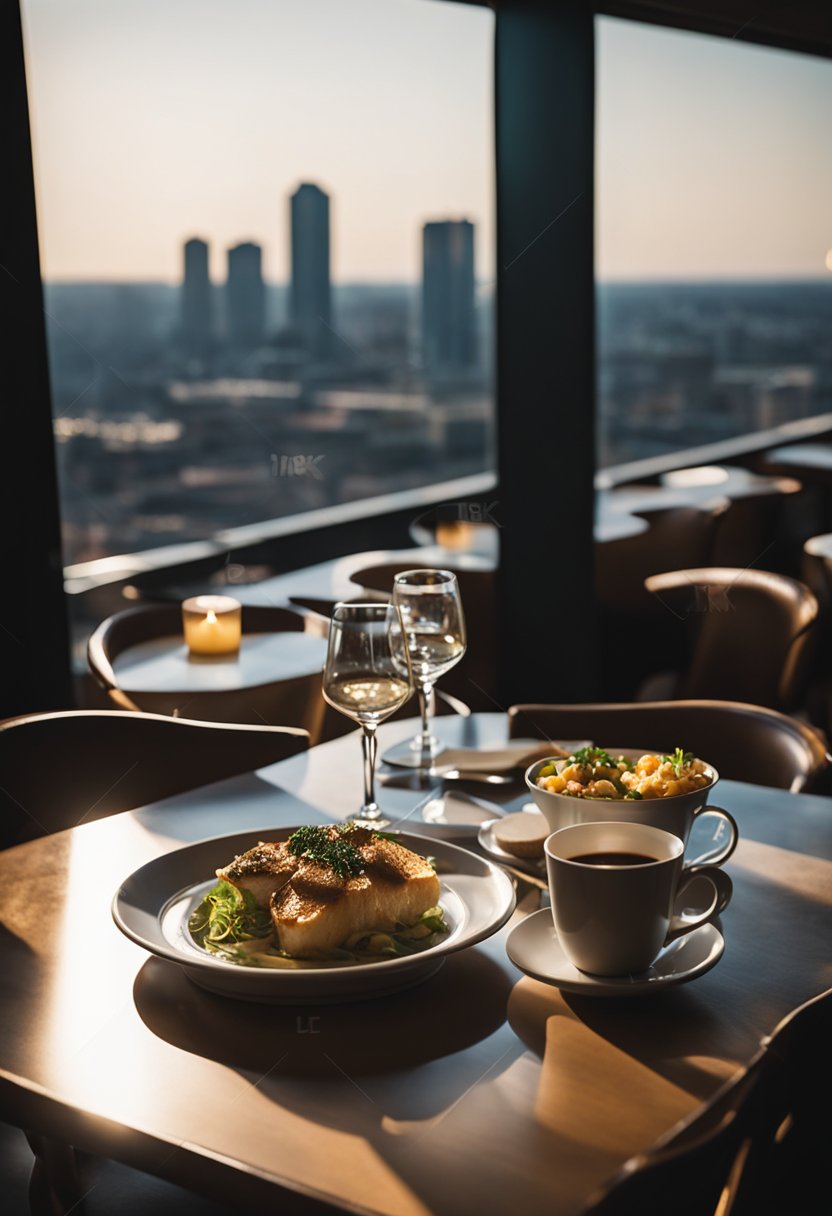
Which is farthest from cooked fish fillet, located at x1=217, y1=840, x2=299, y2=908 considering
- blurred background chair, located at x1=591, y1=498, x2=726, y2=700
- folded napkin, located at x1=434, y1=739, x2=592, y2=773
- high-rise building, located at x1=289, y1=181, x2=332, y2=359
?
blurred background chair, located at x1=591, y1=498, x2=726, y2=700

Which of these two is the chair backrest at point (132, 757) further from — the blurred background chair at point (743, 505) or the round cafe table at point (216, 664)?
the blurred background chair at point (743, 505)

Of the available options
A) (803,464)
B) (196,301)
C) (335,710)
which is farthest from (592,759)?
(803,464)

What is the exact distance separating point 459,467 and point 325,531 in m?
0.64

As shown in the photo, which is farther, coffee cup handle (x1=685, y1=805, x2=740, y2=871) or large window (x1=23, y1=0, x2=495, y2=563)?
large window (x1=23, y1=0, x2=495, y2=563)

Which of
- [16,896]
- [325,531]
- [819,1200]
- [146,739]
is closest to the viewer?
[819,1200]

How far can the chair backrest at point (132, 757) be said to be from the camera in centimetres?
180

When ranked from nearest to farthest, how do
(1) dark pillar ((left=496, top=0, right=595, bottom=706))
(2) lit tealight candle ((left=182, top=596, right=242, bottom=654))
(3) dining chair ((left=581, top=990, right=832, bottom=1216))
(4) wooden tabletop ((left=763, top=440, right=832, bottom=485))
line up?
1. (3) dining chair ((left=581, top=990, right=832, bottom=1216))
2. (2) lit tealight candle ((left=182, top=596, right=242, bottom=654))
3. (1) dark pillar ((left=496, top=0, right=595, bottom=706))
4. (4) wooden tabletop ((left=763, top=440, right=832, bottom=485))

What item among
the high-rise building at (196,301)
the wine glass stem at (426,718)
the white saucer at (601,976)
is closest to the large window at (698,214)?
the high-rise building at (196,301)

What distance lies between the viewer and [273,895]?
108cm

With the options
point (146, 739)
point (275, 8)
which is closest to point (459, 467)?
point (275, 8)

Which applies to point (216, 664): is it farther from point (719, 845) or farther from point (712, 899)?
point (712, 899)

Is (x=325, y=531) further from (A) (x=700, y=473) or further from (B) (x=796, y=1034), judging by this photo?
(B) (x=796, y=1034)

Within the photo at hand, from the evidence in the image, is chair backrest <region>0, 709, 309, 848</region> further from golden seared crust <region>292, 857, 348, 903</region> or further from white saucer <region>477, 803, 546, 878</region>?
A: golden seared crust <region>292, 857, 348, 903</region>

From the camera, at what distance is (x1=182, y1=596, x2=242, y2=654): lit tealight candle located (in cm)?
257
